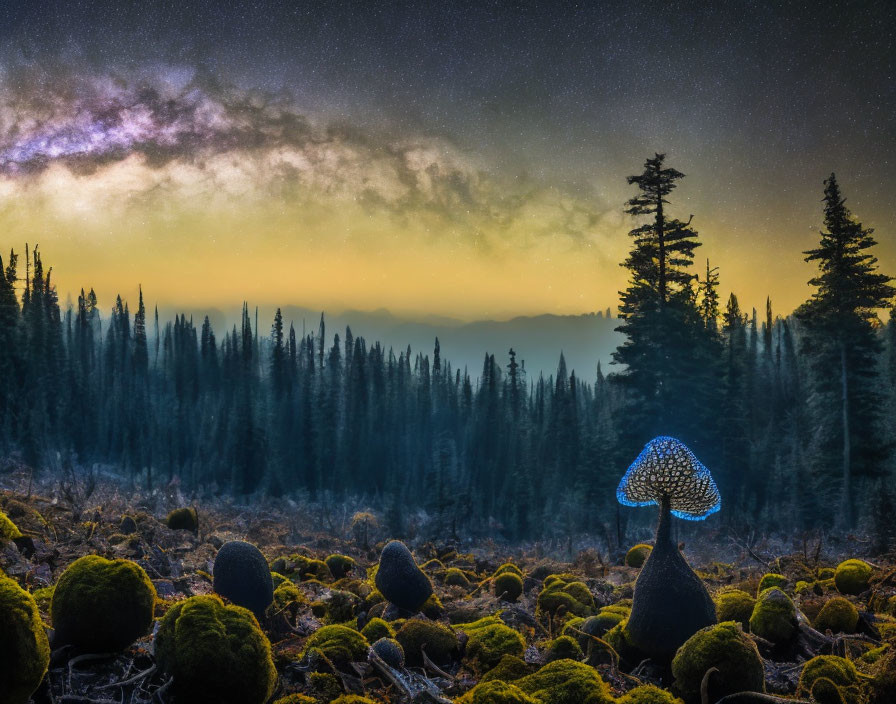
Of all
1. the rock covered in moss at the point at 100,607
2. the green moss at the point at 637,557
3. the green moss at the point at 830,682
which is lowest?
the green moss at the point at 637,557

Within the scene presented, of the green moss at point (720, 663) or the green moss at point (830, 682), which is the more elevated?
the green moss at point (720, 663)

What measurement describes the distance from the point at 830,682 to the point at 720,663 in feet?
3.71

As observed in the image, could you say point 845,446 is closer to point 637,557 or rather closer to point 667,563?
point 637,557

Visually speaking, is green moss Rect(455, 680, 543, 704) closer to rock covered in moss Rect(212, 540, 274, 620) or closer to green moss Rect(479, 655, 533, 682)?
green moss Rect(479, 655, 533, 682)

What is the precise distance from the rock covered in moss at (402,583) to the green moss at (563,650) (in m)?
2.64

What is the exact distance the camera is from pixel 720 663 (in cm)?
522

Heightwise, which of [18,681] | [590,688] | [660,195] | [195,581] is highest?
[660,195]

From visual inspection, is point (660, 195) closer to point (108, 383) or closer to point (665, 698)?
point (665, 698)

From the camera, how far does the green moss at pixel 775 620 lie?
7066mm

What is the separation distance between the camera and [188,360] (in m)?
78.4

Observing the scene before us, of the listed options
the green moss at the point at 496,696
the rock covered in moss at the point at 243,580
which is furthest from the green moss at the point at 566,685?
the rock covered in moss at the point at 243,580

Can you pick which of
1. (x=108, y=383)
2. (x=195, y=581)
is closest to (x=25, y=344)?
(x=108, y=383)

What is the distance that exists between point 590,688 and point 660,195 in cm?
2677

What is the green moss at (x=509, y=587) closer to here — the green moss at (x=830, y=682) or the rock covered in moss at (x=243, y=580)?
the rock covered in moss at (x=243, y=580)
